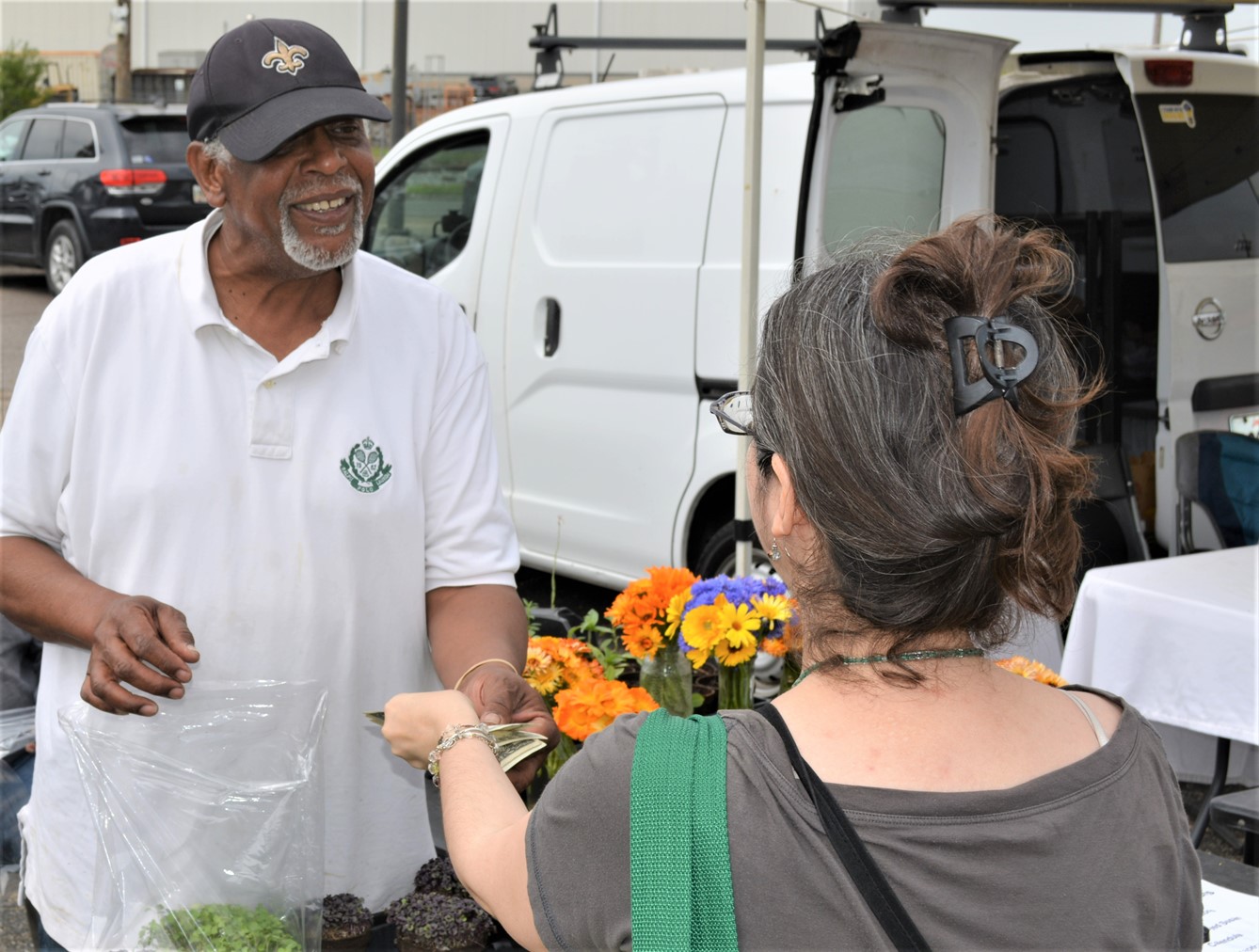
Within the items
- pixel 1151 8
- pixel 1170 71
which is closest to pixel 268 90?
pixel 1151 8

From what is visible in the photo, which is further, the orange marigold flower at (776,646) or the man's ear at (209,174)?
the orange marigold flower at (776,646)

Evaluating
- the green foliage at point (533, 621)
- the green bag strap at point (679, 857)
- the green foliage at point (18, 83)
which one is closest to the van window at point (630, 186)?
the green foliage at point (533, 621)

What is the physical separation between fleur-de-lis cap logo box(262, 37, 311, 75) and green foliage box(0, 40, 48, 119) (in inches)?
877

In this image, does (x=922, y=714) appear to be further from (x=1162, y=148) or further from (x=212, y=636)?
(x=1162, y=148)

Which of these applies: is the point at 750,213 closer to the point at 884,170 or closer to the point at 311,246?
the point at 884,170

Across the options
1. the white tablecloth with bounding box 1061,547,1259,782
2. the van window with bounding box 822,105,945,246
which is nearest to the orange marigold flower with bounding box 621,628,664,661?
the white tablecloth with bounding box 1061,547,1259,782

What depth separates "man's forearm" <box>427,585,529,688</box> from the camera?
77.9 inches

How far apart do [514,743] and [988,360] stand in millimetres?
754

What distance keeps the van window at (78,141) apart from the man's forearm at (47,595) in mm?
11913

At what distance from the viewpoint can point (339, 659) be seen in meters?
1.99

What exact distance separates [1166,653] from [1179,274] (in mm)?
1689

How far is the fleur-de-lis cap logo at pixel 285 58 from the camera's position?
1.95m

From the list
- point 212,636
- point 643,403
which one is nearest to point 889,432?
point 212,636

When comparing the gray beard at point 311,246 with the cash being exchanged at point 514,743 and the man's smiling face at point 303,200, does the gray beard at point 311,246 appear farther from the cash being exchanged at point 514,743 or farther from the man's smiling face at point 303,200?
the cash being exchanged at point 514,743
